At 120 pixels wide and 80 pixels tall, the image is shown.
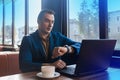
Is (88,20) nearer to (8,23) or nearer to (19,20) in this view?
(19,20)

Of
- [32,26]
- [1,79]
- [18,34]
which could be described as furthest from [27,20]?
[1,79]

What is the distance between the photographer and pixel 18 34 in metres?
5.20

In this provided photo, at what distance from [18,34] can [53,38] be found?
362 centimetres

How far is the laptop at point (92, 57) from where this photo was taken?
1134 millimetres

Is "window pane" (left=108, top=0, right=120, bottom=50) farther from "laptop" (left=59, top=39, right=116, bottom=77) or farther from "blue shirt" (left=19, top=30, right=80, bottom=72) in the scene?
"laptop" (left=59, top=39, right=116, bottom=77)

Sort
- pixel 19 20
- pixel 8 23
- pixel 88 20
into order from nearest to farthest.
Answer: pixel 88 20, pixel 19 20, pixel 8 23

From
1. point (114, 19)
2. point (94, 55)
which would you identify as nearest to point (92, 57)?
point (94, 55)

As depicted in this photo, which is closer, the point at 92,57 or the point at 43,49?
the point at 92,57

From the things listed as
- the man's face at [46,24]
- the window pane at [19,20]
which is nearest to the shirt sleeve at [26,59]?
the man's face at [46,24]

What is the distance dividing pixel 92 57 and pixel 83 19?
5.11 ft

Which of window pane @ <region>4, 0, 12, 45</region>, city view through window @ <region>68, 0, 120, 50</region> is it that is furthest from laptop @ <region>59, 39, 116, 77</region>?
window pane @ <region>4, 0, 12, 45</region>

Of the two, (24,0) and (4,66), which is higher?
(24,0)

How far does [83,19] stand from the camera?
2684 mm

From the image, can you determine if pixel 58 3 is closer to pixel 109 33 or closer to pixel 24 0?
pixel 109 33
